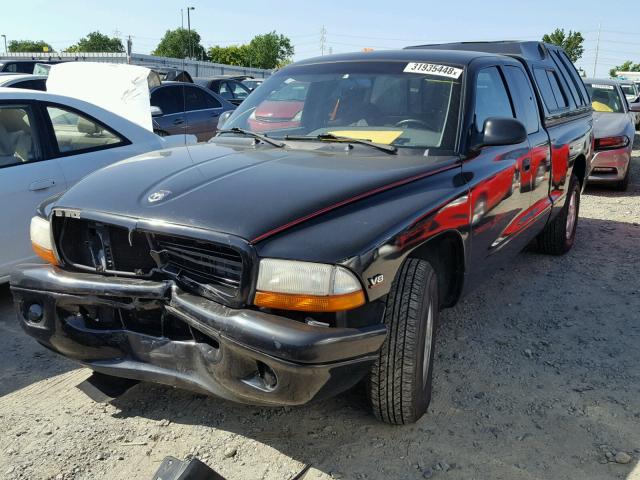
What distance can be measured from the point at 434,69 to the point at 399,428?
6.62 ft

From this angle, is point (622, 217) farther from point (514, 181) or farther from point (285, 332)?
point (285, 332)

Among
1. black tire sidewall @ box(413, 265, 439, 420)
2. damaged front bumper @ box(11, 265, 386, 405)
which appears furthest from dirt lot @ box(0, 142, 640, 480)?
damaged front bumper @ box(11, 265, 386, 405)

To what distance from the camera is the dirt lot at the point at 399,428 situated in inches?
102

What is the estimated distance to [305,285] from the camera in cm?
219

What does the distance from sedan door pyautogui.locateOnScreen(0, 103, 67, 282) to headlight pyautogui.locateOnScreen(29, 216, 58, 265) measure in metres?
1.34

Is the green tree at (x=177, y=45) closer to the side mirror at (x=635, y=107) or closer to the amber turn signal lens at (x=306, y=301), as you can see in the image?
the side mirror at (x=635, y=107)

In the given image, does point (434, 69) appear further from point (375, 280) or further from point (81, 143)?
point (81, 143)

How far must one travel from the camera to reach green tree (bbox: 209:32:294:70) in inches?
3654

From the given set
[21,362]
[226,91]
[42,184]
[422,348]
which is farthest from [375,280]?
[226,91]

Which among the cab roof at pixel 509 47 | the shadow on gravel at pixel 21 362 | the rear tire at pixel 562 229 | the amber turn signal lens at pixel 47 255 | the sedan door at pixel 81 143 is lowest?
the shadow on gravel at pixel 21 362

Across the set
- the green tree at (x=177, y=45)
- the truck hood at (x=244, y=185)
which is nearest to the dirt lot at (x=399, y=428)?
the truck hood at (x=244, y=185)

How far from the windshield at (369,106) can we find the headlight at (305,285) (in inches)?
51.1

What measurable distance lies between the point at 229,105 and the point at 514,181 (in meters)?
7.31

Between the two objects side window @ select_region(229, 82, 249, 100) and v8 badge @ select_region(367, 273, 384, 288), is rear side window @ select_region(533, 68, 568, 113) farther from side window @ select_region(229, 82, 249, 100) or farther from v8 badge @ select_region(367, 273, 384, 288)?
side window @ select_region(229, 82, 249, 100)
